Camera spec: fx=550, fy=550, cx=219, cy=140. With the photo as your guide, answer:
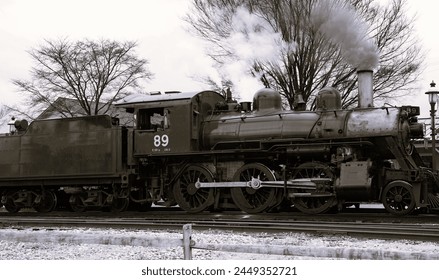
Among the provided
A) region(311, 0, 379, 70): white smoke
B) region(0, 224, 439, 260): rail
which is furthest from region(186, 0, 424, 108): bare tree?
region(0, 224, 439, 260): rail

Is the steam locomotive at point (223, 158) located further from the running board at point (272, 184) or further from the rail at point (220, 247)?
the rail at point (220, 247)

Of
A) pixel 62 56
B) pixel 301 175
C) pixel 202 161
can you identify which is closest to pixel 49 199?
pixel 202 161

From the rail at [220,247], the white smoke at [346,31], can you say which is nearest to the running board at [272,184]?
the white smoke at [346,31]

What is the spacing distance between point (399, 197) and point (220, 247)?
23.7 ft

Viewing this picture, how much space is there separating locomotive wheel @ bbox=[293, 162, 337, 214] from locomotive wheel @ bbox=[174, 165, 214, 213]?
7.51ft

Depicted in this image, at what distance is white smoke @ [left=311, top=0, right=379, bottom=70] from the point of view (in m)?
16.5

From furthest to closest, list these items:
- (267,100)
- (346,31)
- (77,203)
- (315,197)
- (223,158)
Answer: (346,31) → (77,203) → (267,100) → (223,158) → (315,197)

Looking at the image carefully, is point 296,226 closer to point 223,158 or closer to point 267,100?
point 223,158

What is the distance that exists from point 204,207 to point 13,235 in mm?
7200

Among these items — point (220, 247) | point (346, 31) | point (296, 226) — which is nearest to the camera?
point (220, 247)

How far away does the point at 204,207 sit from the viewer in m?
14.1

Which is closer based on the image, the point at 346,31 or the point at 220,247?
the point at 220,247

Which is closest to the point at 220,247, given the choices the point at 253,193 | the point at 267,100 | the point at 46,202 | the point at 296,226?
the point at 296,226

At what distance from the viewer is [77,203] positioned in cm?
1633
